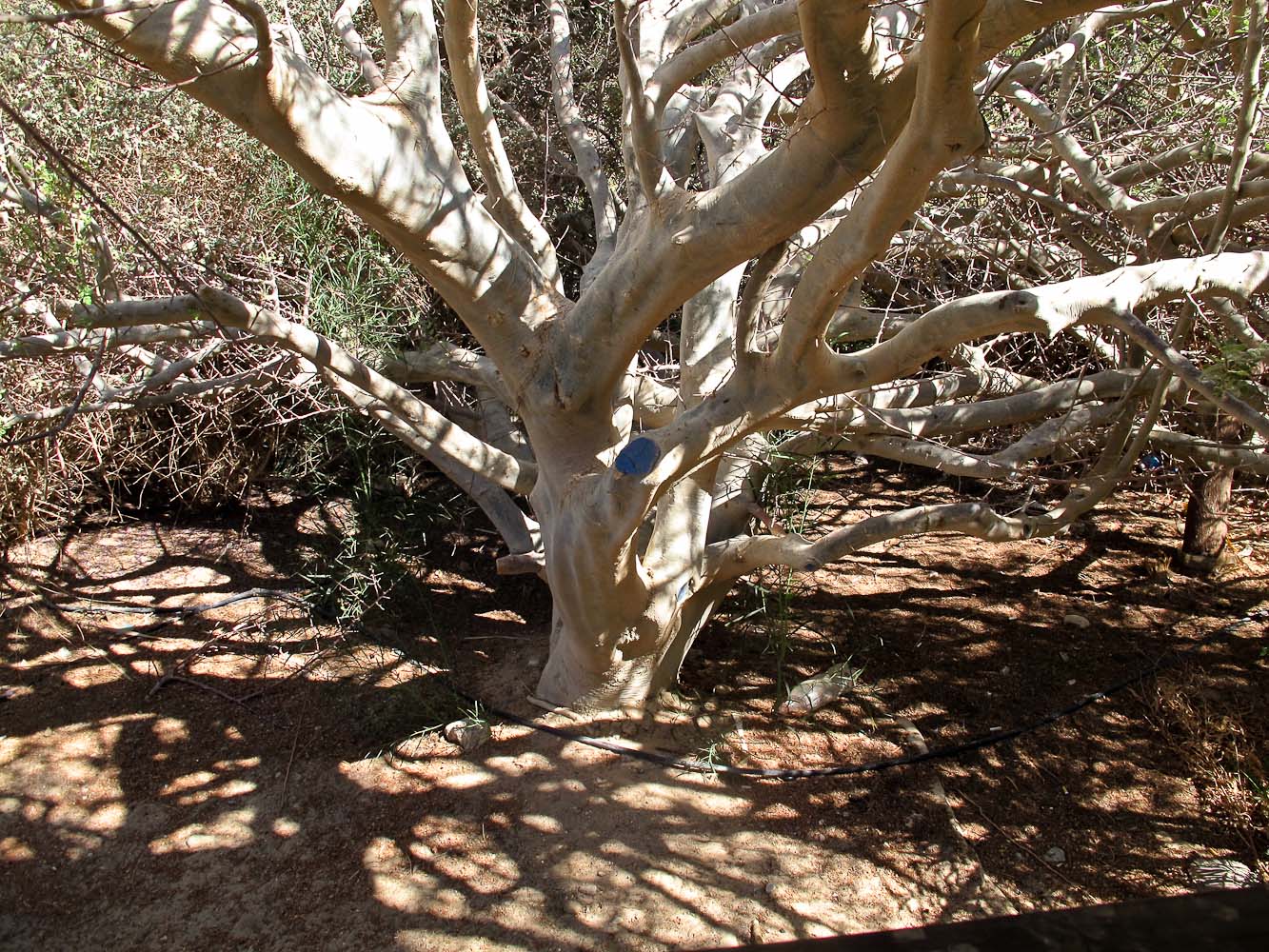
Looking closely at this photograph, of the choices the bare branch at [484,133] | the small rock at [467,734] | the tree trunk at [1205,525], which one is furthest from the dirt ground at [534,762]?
the bare branch at [484,133]

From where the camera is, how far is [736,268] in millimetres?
3424

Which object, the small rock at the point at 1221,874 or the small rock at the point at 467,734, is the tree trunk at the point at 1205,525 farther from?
the small rock at the point at 467,734

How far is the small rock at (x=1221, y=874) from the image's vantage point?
145 inches

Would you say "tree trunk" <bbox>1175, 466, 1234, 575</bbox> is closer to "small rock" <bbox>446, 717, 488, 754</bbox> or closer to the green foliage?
the green foliage

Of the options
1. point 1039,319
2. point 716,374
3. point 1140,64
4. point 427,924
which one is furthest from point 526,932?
point 1140,64

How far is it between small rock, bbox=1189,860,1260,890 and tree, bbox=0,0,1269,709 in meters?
1.56

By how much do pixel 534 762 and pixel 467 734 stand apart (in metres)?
0.36

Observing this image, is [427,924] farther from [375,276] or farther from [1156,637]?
[1156,637]

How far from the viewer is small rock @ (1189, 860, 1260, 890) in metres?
3.68

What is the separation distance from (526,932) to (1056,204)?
151 inches

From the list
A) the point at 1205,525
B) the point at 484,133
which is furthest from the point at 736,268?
the point at 1205,525

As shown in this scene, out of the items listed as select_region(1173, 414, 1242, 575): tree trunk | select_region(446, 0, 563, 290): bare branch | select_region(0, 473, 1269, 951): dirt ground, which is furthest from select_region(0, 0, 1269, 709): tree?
select_region(1173, 414, 1242, 575): tree trunk

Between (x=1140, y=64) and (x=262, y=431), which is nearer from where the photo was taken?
(x=1140, y=64)

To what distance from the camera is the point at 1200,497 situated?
602 cm
